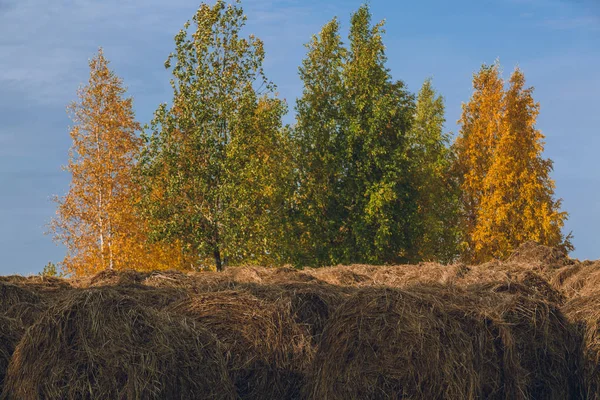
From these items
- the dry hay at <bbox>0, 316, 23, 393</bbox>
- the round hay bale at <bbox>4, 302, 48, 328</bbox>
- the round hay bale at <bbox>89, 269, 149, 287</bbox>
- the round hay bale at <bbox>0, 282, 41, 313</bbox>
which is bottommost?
the dry hay at <bbox>0, 316, 23, 393</bbox>

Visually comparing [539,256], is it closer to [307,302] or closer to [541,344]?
[541,344]

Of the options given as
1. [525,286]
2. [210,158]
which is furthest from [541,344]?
[210,158]

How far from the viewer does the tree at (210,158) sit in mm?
31422

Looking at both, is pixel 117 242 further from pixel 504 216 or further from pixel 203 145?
pixel 504 216

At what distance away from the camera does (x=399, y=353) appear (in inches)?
382

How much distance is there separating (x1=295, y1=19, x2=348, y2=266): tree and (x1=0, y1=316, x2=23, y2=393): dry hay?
25.9 metres

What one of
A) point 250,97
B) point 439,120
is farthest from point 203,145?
point 439,120

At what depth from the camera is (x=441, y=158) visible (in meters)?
46.1

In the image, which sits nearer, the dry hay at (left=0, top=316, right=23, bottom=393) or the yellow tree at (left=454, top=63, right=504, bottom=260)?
the dry hay at (left=0, top=316, right=23, bottom=393)

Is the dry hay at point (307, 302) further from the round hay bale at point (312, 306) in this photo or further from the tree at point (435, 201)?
the tree at point (435, 201)

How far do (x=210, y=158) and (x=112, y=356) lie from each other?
75.7ft

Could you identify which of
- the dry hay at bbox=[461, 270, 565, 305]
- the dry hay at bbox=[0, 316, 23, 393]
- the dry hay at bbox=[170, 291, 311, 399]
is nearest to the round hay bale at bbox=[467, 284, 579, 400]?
the dry hay at bbox=[461, 270, 565, 305]

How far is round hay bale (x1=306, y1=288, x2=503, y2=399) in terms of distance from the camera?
9641mm

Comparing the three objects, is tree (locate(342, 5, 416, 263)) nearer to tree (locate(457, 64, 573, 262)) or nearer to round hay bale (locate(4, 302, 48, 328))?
tree (locate(457, 64, 573, 262))
